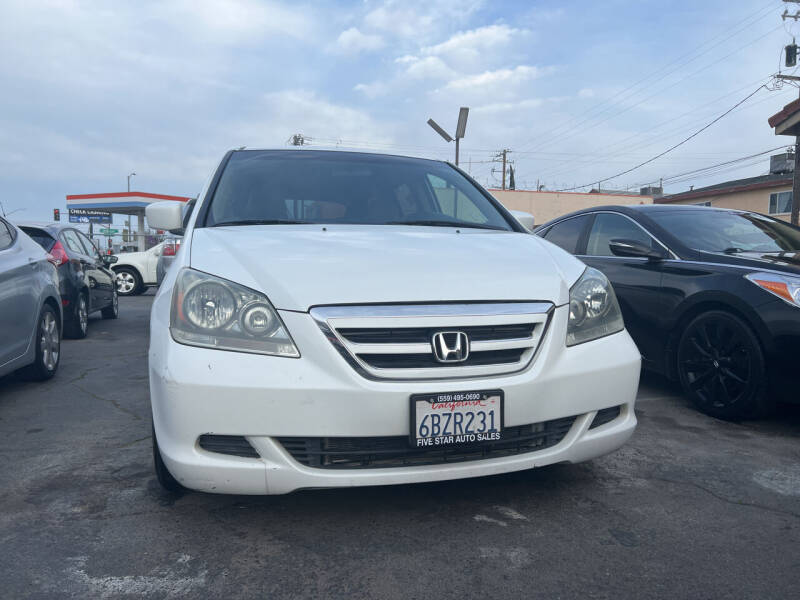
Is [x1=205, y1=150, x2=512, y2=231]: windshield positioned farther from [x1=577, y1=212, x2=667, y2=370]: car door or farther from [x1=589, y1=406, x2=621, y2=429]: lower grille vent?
[x1=577, y1=212, x2=667, y2=370]: car door

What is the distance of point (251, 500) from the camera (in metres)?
2.62

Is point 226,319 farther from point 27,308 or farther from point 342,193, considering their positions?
point 27,308

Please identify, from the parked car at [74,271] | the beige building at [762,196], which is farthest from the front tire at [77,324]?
the beige building at [762,196]

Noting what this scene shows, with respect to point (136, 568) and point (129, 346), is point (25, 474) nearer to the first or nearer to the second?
point (136, 568)

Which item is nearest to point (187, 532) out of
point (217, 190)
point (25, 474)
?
point (25, 474)

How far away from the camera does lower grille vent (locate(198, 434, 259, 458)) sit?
2197 millimetres

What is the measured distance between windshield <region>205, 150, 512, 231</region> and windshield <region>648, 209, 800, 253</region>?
5.56 ft

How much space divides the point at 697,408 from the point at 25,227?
6.71 m

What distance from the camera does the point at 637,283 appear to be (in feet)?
15.3

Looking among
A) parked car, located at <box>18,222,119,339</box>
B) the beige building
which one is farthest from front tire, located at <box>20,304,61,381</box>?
the beige building

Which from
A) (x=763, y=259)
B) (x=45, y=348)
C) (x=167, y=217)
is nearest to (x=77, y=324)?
(x=45, y=348)

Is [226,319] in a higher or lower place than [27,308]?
higher

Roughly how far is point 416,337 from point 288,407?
480 mm

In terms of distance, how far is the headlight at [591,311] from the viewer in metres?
2.52
